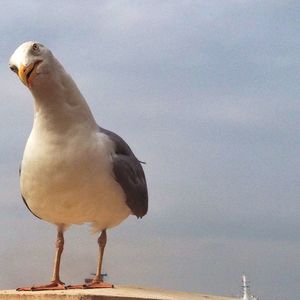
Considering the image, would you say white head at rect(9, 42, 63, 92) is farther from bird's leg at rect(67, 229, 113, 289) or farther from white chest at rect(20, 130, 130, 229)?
bird's leg at rect(67, 229, 113, 289)

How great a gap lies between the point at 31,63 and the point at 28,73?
6 cm

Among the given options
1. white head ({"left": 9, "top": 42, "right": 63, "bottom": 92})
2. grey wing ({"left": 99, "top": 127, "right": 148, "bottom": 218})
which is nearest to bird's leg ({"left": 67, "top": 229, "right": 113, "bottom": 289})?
grey wing ({"left": 99, "top": 127, "right": 148, "bottom": 218})

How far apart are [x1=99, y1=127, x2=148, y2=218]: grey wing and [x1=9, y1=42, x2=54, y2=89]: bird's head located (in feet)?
1.92

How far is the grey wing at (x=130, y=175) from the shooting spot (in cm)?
427

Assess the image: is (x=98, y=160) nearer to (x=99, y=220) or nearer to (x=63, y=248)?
(x=99, y=220)

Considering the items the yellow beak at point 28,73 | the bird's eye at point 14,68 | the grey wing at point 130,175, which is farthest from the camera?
the grey wing at point 130,175

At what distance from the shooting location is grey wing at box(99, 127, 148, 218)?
14.0 ft

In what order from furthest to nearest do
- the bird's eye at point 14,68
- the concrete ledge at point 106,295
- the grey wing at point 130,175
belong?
the grey wing at point 130,175
the bird's eye at point 14,68
the concrete ledge at point 106,295

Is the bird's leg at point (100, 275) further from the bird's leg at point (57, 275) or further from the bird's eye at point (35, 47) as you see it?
the bird's eye at point (35, 47)

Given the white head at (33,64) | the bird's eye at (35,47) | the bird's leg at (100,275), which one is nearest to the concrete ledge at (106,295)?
the bird's leg at (100,275)

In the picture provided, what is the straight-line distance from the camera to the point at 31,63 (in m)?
3.99

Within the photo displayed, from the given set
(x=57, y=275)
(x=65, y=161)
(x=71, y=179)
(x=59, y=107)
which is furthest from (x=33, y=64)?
(x=57, y=275)

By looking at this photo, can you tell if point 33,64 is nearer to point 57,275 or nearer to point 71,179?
point 71,179

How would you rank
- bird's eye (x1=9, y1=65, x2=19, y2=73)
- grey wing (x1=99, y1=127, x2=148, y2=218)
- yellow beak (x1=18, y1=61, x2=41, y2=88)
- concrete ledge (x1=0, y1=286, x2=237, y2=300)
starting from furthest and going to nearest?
grey wing (x1=99, y1=127, x2=148, y2=218) < bird's eye (x1=9, y1=65, x2=19, y2=73) < yellow beak (x1=18, y1=61, x2=41, y2=88) < concrete ledge (x1=0, y1=286, x2=237, y2=300)
